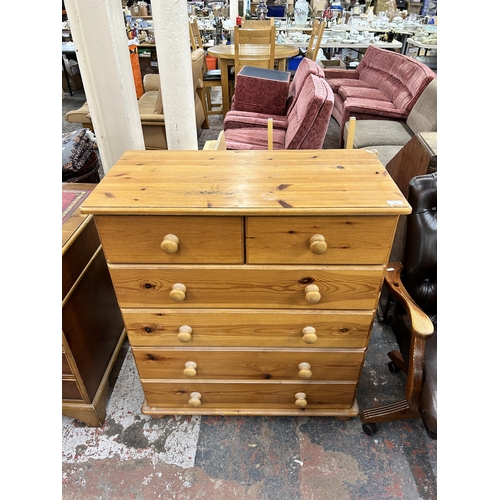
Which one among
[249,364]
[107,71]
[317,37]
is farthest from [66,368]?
[317,37]

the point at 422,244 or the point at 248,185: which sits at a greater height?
the point at 248,185

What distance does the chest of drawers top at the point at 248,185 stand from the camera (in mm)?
1109

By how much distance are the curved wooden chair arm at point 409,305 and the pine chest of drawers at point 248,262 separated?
0.58ft

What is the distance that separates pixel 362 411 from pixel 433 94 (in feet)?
10.5

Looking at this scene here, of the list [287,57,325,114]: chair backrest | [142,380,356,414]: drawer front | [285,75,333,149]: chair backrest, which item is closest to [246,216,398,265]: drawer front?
[142,380,356,414]: drawer front

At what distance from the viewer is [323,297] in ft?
4.37

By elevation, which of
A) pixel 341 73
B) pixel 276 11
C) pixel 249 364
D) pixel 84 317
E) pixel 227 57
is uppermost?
pixel 276 11

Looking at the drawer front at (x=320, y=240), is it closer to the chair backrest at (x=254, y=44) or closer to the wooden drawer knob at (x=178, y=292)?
the wooden drawer knob at (x=178, y=292)

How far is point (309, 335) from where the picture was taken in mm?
1399

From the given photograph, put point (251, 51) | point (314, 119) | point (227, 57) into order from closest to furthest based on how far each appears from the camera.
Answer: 1. point (314, 119)
2. point (227, 57)
3. point (251, 51)

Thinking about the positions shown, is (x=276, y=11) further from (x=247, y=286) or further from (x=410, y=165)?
(x=247, y=286)

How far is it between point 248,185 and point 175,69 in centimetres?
80

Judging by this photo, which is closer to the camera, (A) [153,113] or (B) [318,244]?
(B) [318,244]

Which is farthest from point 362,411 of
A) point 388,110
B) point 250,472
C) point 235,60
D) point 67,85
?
point 67,85
